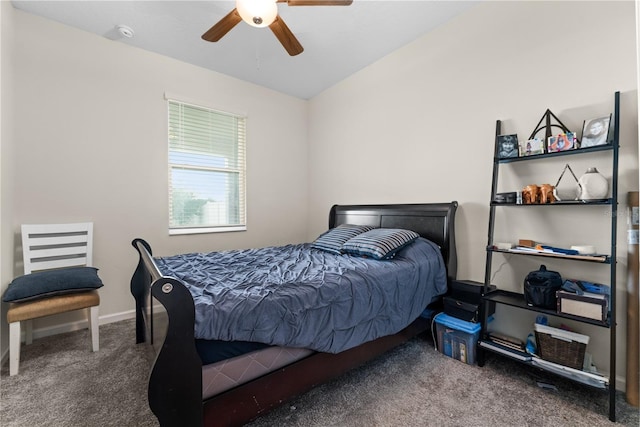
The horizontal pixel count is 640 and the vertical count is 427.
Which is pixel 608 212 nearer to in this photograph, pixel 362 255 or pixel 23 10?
pixel 362 255

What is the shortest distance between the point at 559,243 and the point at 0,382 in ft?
12.8

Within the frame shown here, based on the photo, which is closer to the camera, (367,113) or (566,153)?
(566,153)

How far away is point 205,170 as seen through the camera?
3.42 meters

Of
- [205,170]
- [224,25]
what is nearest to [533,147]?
[224,25]

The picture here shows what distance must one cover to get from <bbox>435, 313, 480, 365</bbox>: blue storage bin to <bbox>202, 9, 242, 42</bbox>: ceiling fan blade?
2772mm

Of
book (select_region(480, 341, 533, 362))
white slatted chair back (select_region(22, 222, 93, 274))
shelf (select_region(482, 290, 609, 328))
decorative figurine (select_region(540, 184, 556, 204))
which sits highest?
decorative figurine (select_region(540, 184, 556, 204))

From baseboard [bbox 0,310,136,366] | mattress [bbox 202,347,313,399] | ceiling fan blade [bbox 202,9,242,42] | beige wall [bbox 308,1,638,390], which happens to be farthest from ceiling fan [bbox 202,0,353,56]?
baseboard [bbox 0,310,136,366]

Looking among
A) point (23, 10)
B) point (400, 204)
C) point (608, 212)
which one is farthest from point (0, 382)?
point (608, 212)

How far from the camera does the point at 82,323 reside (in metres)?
2.63

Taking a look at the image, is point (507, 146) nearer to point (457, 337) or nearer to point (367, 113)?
point (457, 337)

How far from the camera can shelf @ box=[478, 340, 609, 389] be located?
4.86 ft

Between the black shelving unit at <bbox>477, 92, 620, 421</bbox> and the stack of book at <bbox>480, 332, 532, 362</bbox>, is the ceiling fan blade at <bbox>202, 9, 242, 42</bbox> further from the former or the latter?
the stack of book at <bbox>480, 332, 532, 362</bbox>

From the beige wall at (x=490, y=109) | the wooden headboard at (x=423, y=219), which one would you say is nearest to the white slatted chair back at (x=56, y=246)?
the wooden headboard at (x=423, y=219)

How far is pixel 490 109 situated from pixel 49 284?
12.2 ft
